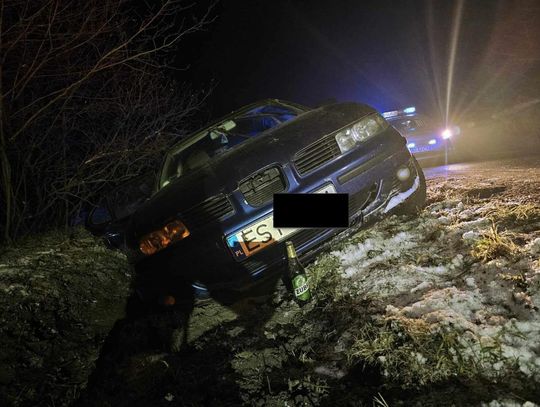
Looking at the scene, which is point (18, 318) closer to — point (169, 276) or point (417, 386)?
point (169, 276)

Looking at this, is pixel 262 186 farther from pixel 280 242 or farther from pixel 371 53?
pixel 371 53

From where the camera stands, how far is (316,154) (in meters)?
2.79

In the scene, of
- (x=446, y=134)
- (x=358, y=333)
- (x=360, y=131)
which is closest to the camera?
(x=358, y=333)

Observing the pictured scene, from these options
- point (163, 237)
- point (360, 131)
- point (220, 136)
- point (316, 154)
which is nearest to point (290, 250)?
point (316, 154)

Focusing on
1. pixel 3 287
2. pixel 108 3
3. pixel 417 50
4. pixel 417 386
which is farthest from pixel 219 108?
pixel 417 386

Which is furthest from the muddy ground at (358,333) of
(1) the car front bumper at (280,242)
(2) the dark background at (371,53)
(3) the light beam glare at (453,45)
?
(3) the light beam glare at (453,45)

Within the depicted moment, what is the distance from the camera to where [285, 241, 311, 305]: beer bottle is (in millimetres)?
2648

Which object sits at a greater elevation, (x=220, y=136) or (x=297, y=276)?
(x=220, y=136)

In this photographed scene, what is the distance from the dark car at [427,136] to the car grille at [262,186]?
5900 millimetres

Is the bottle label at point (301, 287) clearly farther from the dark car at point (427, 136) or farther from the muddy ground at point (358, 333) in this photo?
the dark car at point (427, 136)

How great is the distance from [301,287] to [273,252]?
1.11 ft

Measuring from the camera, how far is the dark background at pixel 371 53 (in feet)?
49.4

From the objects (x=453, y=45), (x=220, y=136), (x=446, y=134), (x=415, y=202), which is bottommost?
(x=446, y=134)

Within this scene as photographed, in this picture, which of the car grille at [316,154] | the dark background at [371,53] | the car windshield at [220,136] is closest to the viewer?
the car grille at [316,154]
